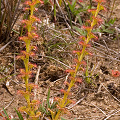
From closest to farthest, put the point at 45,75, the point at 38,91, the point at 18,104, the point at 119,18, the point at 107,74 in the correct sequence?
1. the point at 18,104
2. the point at 38,91
3. the point at 45,75
4. the point at 107,74
5. the point at 119,18

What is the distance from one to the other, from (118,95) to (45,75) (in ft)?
2.82

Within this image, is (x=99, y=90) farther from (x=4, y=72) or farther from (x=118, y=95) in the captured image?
(x=4, y=72)

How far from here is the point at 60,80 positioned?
249cm

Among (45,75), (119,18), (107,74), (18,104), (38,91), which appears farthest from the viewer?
(119,18)

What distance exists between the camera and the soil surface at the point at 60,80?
2150mm

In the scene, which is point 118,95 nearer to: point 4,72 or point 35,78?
point 35,78

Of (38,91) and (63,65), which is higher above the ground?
(63,65)

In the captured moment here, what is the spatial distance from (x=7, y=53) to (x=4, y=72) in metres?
0.30

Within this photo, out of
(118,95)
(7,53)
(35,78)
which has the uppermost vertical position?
(7,53)

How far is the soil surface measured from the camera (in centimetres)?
215

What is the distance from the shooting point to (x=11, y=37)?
2672 millimetres

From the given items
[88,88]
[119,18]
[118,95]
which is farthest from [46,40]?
[119,18]

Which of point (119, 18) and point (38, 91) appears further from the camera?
point (119, 18)

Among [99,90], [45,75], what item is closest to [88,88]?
[99,90]
